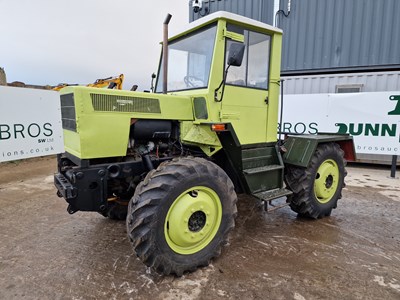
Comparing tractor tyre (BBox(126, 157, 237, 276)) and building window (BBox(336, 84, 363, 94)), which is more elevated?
building window (BBox(336, 84, 363, 94))

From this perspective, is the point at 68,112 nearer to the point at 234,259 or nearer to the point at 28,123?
the point at 234,259

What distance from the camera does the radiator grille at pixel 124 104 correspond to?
2.60 m

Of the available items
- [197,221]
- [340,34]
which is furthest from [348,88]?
[197,221]

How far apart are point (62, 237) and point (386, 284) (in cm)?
355

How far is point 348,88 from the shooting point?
25.8 feet

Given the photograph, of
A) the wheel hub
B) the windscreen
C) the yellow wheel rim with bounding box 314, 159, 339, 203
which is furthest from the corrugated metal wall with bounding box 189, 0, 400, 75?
the wheel hub

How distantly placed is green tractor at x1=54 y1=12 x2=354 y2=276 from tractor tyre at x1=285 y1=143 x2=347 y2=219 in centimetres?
2

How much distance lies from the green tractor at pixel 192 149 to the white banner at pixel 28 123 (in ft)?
12.3

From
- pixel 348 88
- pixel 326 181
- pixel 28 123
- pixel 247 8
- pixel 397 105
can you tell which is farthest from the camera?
pixel 247 8

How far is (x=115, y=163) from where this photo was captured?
2.75 m

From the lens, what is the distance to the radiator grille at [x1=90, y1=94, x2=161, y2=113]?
260 cm

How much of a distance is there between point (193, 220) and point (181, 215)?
18cm

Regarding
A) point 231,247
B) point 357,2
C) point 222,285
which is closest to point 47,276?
point 222,285

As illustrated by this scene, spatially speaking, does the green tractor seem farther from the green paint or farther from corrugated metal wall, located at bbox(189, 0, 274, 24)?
corrugated metal wall, located at bbox(189, 0, 274, 24)
